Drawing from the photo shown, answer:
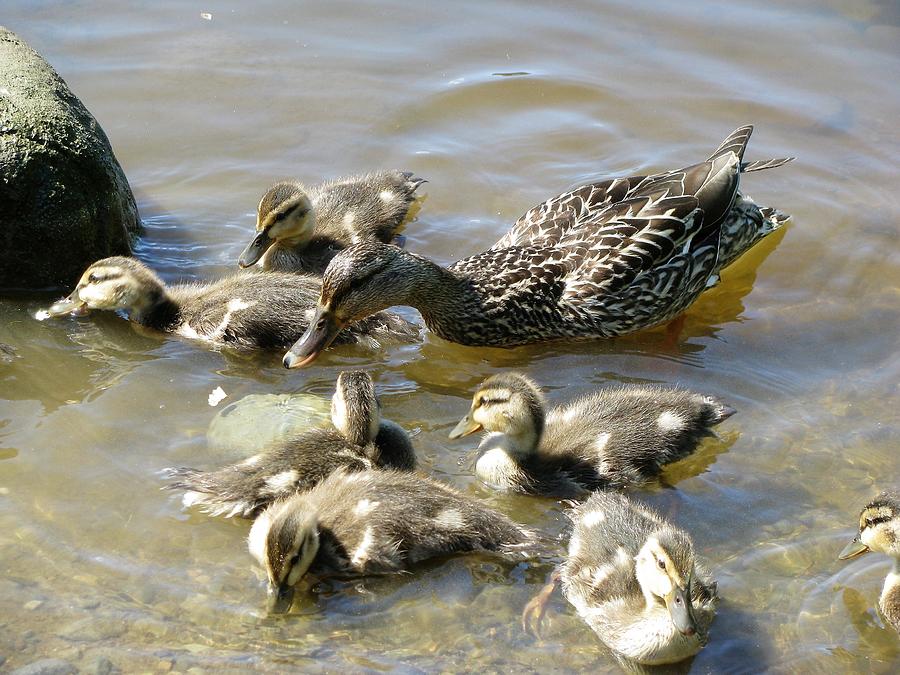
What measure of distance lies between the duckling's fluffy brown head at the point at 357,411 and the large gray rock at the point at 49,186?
2.07 metres

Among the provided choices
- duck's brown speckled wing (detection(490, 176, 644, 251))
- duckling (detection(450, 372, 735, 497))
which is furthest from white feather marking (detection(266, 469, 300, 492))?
duck's brown speckled wing (detection(490, 176, 644, 251))

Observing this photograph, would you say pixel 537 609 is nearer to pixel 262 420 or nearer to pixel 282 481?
pixel 282 481

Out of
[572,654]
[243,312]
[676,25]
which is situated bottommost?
[572,654]

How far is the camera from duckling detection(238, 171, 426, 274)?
5.91 m

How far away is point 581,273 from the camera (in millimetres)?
5566

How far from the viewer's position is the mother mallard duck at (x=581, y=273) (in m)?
5.53

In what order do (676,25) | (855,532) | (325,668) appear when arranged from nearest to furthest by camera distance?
(325,668)
(855,532)
(676,25)

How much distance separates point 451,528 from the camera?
4.05 metres

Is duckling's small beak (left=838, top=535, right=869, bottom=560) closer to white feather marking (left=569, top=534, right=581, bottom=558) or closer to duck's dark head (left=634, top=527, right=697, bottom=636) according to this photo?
duck's dark head (left=634, top=527, right=697, bottom=636)

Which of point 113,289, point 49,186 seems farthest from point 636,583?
point 49,186

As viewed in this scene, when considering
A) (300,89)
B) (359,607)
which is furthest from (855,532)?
(300,89)

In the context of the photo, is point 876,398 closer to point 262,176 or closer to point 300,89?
point 262,176

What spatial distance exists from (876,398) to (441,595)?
243 centimetres

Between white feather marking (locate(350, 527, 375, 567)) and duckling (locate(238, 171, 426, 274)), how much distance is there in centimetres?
239
